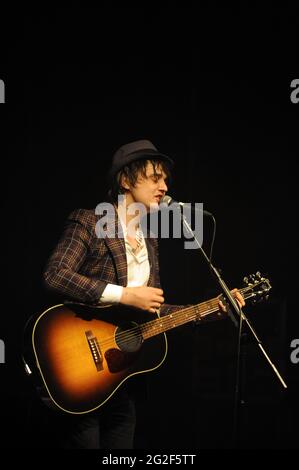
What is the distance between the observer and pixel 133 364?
8.32ft

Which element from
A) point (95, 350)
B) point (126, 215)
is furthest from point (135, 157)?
point (95, 350)

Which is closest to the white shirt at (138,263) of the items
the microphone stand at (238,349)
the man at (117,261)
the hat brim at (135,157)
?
the man at (117,261)

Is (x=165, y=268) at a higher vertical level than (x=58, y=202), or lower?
lower

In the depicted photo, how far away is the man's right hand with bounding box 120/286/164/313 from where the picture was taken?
248cm

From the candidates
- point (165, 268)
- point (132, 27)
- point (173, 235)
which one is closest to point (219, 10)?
point (132, 27)

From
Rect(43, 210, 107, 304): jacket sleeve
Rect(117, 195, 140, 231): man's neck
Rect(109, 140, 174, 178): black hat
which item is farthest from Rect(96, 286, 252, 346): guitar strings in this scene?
Rect(109, 140, 174, 178): black hat

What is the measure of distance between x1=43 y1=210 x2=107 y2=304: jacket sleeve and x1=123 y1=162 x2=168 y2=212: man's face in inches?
12.6

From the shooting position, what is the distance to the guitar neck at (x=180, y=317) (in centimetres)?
264

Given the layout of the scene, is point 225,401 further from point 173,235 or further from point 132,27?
point 132,27

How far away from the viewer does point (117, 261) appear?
2.58 m

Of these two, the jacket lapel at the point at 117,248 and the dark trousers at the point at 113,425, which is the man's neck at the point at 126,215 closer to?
the jacket lapel at the point at 117,248

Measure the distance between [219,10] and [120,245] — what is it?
6.93 ft

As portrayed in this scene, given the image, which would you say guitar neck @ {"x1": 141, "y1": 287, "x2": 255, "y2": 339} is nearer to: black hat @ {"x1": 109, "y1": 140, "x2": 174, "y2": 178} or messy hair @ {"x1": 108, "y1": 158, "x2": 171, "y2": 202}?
messy hair @ {"x1": 108, "y1": 158, "x2": 171, "y2": 202}
